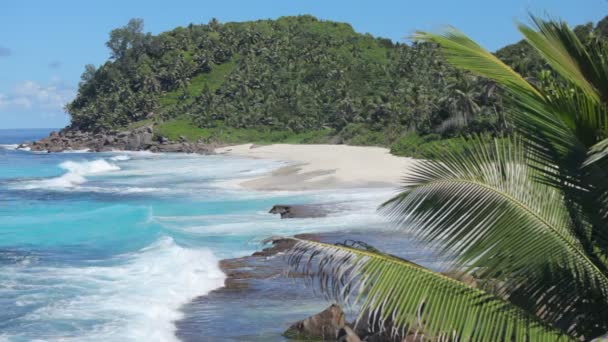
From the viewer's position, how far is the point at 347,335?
11.4m

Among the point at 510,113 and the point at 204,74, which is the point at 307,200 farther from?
the point at 204,74

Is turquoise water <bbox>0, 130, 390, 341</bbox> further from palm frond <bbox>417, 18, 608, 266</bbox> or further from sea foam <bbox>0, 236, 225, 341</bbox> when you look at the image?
palm frond <bbox>417, 18, 608, 266</bbox>

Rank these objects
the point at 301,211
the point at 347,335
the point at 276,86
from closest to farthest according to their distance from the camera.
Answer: the point at 347,335
the point at 301,211
the point at 276,86

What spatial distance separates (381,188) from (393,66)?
256 ft

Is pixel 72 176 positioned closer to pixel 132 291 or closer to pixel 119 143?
pixel 132 291

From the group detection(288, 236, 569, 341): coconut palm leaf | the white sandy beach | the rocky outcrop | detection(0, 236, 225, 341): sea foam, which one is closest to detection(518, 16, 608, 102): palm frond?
detection(288, 236, 569, 341): coconut palm leaf

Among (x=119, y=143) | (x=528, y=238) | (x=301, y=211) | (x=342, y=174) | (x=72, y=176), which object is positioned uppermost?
(x=119, y=143)

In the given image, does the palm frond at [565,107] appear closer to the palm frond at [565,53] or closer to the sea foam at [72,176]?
the palm frond at [565,53]

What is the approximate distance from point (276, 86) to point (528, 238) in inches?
4352

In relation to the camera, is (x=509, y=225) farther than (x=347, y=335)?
No

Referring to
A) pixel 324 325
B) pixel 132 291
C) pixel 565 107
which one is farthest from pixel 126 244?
pixel 565 107

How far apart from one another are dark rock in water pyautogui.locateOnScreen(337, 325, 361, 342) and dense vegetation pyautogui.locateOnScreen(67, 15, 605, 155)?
46516mm

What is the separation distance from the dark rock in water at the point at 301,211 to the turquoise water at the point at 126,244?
0.49m

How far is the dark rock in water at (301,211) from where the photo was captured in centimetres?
2861
